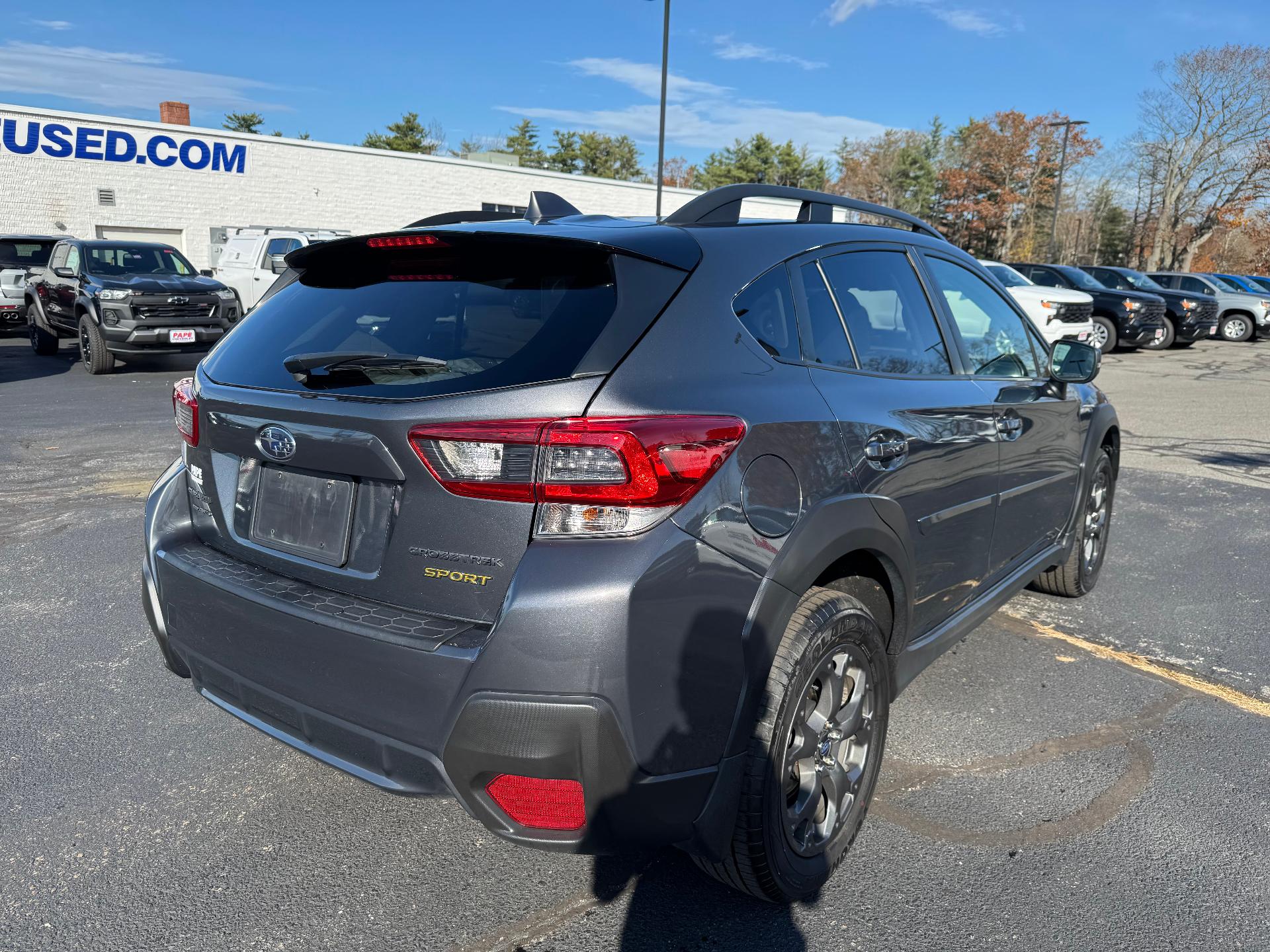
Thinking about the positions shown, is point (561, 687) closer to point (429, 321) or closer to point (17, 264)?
point (429, 321)

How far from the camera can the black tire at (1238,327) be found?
25.8 metres

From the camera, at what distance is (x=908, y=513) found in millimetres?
2674

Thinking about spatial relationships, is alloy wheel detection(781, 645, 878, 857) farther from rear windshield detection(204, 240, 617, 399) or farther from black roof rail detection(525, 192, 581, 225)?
black roof rail detection(525, 192, 581, 225)

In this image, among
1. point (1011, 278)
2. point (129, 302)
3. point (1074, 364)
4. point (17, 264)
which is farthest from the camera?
point (1011, 278)

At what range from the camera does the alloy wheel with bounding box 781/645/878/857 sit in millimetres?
2348

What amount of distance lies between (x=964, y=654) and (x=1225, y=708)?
3.12 feet

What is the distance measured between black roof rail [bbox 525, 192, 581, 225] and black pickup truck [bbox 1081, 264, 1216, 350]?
2139cm

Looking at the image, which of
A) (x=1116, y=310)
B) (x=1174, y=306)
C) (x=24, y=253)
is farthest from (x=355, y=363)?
(x=1174, y=306)

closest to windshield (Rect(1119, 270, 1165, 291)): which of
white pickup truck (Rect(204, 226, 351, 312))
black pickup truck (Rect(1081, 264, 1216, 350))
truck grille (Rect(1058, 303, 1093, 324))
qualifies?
black pickup truck (Rect(1081, 264, 1216, 350))

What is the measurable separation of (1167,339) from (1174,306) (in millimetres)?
787

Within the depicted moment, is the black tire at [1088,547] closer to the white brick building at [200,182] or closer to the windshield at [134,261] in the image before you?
the windshield at [134,261]

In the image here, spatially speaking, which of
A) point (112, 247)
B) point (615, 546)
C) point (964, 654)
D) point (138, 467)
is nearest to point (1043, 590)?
point (964, 654)

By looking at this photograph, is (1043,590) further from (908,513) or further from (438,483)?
(438,483)

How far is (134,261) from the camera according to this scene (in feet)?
44.9
